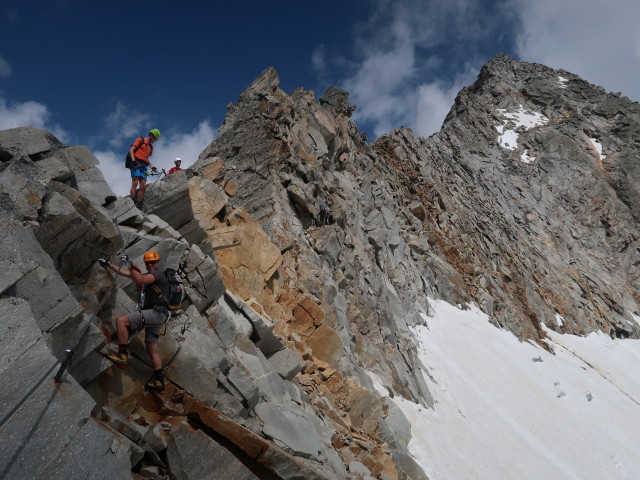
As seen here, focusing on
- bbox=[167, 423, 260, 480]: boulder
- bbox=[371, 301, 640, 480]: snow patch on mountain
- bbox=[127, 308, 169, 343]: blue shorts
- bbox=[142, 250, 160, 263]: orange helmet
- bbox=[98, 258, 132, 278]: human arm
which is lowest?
bbox=[167, 423, 260, 480]: boulder

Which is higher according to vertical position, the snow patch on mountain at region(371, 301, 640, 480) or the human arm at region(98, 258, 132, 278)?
the snow patch on mountain at region(371, 301, 640, 480)

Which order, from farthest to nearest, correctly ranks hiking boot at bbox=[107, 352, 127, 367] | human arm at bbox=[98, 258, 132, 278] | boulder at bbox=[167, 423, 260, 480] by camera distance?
human arm at bbox=[98, 258, 132, 278] → hiking boot at bbox=[107, 352, 127, 367] → boulder at bbox=[167, 423, 260, 480]

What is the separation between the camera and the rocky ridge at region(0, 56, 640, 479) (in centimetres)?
609

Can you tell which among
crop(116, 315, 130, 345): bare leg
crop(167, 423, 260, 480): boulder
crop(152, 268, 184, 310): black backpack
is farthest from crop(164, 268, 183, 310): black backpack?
crop(167, 423, 260, 480): boulder

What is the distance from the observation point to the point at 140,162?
12.0m

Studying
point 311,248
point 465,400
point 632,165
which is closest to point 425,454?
point 465,400

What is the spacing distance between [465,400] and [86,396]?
18.7m

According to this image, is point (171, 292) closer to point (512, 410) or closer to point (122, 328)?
point (122, 328)

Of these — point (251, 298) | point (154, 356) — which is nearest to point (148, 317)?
point (154, 356)

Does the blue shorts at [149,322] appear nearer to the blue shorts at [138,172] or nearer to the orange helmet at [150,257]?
the orange helmet at [150,257]

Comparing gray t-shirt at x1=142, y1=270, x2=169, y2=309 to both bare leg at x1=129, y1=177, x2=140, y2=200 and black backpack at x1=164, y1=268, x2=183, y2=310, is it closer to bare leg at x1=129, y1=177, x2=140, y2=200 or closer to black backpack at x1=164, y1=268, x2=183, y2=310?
black backpack at x1=164, y1=268, x2=183, y2=310

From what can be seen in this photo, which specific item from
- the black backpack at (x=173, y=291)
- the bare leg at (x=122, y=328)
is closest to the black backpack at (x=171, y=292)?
the black backpack at (x=173, y=291)

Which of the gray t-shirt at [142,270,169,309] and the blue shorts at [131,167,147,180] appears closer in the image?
the gray t-shirt at [142,270,169,309]

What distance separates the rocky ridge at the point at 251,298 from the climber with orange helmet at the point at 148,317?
13.0 inches
